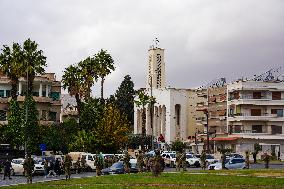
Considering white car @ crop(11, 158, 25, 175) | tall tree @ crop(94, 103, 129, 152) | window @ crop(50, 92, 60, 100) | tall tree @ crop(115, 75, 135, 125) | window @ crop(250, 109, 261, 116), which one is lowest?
white car @ crop(11, 158, 25, 175)

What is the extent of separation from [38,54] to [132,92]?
2122 inches

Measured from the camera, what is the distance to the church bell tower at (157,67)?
136 metres

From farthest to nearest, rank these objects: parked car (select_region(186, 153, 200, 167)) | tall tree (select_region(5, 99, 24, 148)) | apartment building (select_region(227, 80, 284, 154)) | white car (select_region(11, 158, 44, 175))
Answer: apartment building (select_region(227, 80, 284, 154)) < tall tree (select_region(5, 99, 24, 148)) < parked car (select_region(186, 153, 200, 167)) < white car (select_region(11, 158, 44, 175))

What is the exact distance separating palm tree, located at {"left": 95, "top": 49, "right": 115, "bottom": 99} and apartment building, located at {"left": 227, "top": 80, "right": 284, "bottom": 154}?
76.4 feet

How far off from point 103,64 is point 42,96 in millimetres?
13097

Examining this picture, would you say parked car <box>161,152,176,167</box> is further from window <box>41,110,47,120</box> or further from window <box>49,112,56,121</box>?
window <box>49,112,56,121</box>

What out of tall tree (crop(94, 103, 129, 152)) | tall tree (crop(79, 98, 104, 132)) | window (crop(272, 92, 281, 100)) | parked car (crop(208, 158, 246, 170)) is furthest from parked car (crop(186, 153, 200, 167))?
window (crop(272, 92, 281, 100))

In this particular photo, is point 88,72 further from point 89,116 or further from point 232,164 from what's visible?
point 232,164

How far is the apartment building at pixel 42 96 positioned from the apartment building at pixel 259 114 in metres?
28.0

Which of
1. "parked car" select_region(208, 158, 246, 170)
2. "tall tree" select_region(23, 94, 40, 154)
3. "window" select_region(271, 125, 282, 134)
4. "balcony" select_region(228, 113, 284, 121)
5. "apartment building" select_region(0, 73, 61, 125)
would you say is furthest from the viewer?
"window" select_region(271, 125, 282, 134)

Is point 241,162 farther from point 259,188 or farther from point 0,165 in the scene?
point 259,188

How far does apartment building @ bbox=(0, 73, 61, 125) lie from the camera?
92.7 metres

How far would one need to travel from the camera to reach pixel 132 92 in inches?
5187

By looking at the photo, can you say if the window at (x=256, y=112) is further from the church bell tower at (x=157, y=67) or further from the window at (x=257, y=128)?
the church bell tower at (x=157, y=67)
